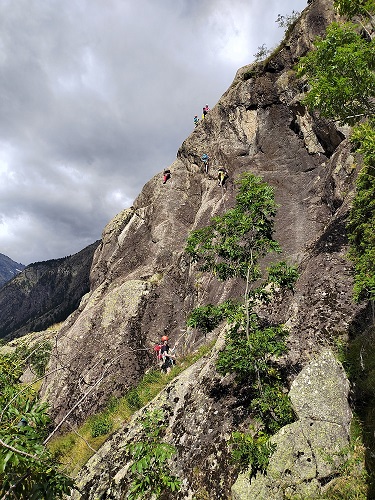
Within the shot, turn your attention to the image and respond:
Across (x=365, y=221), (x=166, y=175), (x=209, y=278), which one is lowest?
(x=365, y=221)

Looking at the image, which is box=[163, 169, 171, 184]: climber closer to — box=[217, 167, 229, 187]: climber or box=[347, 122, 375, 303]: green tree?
box=[217, 167, 229, 187]: climber

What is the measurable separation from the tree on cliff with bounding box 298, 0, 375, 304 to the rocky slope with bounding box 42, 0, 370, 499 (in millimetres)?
3228

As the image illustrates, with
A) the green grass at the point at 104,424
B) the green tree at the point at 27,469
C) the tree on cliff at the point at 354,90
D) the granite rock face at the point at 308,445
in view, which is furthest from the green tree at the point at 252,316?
the green grass at the point at 104,424

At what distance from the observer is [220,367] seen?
9.55m

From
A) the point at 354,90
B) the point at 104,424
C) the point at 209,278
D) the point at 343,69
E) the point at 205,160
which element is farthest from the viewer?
the point at 205,160

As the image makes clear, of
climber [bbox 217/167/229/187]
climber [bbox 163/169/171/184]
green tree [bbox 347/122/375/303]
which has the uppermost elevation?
climber [bbox 163/169/171/184]

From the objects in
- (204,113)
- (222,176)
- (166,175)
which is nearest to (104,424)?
(222,176)

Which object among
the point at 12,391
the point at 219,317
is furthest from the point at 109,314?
the point at 12,391

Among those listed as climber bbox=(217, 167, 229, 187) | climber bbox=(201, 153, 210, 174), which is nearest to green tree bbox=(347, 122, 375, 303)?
climber bbox=(217, 167, 229, 187)

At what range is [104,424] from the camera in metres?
16.1

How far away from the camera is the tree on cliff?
11298 mm

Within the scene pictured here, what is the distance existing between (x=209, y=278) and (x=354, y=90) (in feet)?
54.9

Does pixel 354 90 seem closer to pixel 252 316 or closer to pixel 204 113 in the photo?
pixel 252 316

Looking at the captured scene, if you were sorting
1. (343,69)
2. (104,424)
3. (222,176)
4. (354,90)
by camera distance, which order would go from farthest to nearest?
(222,176) < (104,424) < (354,90) < (343,69)
